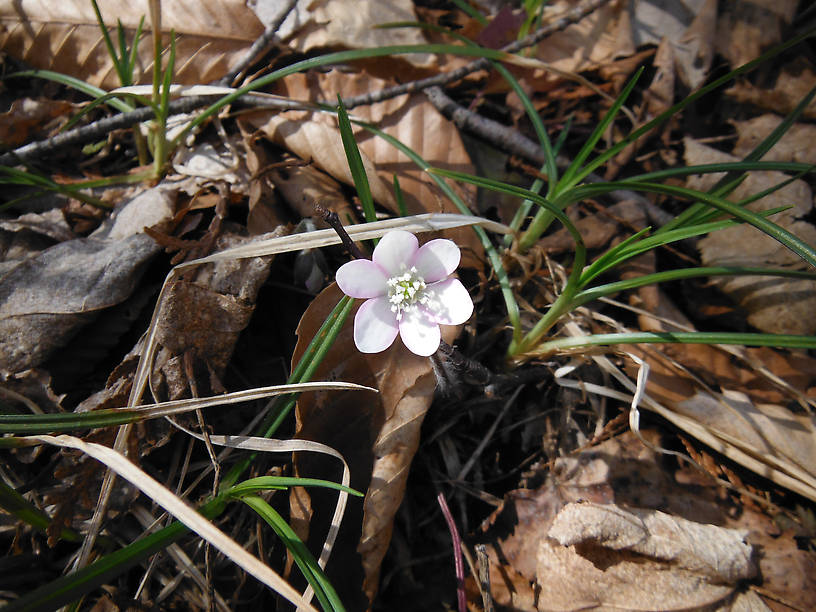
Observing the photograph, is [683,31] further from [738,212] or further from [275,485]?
[275,485]

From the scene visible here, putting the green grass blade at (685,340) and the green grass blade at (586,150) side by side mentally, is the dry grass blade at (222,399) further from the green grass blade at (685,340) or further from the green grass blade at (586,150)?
the green grass blade at (586,150)

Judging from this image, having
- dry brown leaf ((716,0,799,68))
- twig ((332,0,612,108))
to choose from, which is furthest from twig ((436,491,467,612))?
dry brown leaf ((716,0,799,68))

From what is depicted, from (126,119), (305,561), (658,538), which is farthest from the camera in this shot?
(126,119)

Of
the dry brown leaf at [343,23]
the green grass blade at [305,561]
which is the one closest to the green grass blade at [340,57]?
the dry brown leaf at [343,23]

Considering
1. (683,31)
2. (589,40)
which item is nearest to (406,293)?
(589,40)

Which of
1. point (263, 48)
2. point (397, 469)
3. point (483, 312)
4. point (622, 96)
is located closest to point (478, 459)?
point (397, 469)

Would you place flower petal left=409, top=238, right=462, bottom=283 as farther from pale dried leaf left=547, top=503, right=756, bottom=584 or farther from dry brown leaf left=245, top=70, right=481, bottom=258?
pale dried leaf left=547, top=503, right=756, bottom=584
